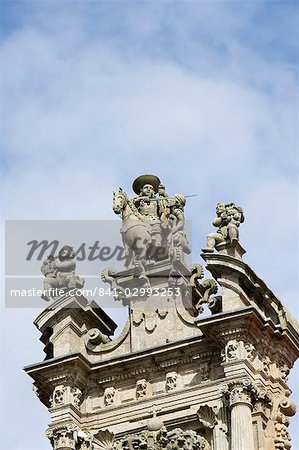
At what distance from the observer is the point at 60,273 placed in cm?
3206

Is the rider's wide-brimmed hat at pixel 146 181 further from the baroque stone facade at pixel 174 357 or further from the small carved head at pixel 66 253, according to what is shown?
the small carved head at pixel 66 253

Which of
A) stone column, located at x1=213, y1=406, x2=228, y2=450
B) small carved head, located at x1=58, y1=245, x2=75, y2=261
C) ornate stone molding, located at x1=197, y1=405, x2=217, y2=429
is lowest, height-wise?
stone column, located at x1=213, y1=406, x2=228, y2=450

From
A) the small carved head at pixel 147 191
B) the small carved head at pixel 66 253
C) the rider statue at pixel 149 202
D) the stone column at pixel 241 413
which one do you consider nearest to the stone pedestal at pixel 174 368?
the stone column at pixel 241 413

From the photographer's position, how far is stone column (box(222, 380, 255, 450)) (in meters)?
28.7

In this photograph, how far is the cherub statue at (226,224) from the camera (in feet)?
101

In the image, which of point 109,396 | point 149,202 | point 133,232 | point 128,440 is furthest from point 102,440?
point 149,202

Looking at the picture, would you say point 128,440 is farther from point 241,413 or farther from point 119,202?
point 119,202

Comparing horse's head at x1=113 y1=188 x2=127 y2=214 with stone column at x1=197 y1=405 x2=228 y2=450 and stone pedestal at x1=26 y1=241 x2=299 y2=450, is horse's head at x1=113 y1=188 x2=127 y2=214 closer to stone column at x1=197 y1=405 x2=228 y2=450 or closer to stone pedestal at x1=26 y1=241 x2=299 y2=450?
stone pedestal at x1=26 y1=241 x2=299 y2=450

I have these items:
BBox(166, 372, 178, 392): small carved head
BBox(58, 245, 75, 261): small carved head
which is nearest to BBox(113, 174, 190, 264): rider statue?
BBox(58, 245, 75, 261): small carved head

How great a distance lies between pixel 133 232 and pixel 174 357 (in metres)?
2.81

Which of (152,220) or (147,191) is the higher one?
(147,191)

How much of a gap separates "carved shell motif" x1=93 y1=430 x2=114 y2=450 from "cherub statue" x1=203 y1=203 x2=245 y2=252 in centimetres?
352

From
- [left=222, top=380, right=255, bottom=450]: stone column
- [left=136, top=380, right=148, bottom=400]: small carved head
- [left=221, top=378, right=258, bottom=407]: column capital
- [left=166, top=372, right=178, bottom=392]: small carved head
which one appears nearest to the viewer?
[left=222, top=380, right=255, bottom=450]: stone column

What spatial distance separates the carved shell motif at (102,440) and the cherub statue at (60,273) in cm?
283
